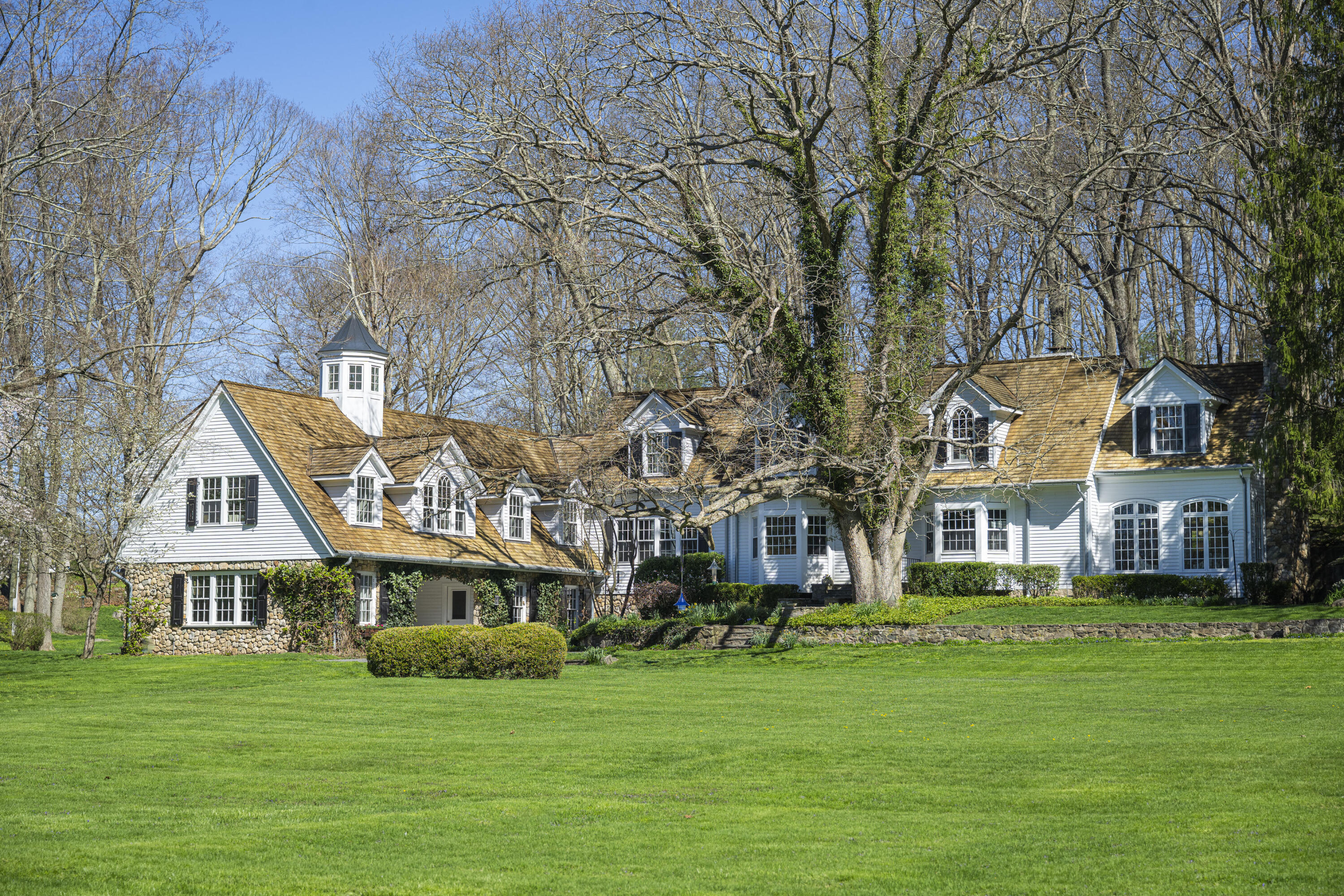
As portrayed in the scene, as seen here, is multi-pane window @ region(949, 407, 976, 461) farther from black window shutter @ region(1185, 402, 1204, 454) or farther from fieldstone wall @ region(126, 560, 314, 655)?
fieldstone wall @ region(126, 560, 314, 655)

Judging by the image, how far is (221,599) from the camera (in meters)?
32.5

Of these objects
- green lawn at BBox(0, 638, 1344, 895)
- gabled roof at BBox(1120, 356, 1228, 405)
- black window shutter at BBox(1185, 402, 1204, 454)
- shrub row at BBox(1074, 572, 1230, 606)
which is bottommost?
green lawn at BBox(0, 638, 1344, 895)

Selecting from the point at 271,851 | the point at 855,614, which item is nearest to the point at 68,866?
the point at 271,851

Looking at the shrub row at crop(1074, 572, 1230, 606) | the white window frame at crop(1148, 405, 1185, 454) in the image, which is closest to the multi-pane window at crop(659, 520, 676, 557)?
the shrub row at crop(1074, 572, 1230, 606)

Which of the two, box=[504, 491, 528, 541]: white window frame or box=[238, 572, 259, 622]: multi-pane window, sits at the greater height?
box=[504, 491, 528, 541]: white window frame

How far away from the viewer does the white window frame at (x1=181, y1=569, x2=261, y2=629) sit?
105ft

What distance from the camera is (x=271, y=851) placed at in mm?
8398

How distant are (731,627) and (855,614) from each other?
2.92 m

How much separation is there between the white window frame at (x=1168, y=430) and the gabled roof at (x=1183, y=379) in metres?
0.60

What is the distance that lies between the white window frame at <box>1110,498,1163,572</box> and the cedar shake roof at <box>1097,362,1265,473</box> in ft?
3.61

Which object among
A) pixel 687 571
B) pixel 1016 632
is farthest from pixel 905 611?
pixel 687 571

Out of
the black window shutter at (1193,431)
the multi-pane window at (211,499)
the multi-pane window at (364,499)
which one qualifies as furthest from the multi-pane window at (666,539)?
the black window shutter at (1193,431)

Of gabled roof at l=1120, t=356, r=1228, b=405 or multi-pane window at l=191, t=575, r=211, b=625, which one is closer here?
multi-pane window at l=191, t=575, r=211, b=625

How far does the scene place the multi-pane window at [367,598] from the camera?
3241 centimetres
